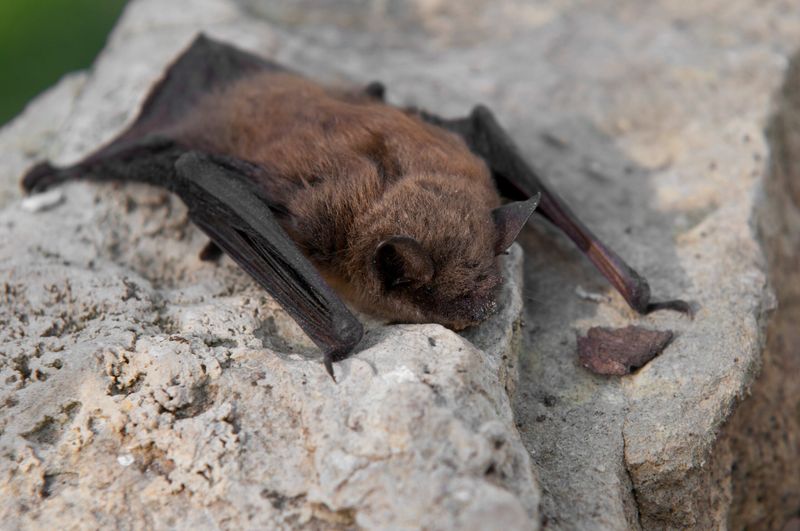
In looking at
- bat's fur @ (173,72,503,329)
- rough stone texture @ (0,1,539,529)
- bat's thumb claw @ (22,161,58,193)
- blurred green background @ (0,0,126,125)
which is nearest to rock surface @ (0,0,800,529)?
rough stone texture @ (0,1,539,529)

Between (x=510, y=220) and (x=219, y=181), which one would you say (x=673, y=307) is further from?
(x=219, y=181)

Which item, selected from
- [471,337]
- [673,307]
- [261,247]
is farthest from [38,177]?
[673,307]

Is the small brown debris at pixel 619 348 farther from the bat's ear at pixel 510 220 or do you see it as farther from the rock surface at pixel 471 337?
the bat's ear at pixel 510 220

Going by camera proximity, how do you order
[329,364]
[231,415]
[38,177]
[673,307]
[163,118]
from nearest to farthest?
[231,415], [329,364], [673,307], [38,177], [163,118]


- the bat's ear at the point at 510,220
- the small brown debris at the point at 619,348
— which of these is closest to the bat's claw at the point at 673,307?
the small brown debris at the point at 619,348

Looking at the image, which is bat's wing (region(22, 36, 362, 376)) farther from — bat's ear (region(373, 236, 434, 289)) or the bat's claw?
the bat's claw

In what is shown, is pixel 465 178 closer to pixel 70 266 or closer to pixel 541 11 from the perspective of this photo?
pixel 70 266

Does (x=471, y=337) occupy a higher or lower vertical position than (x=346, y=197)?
lower
